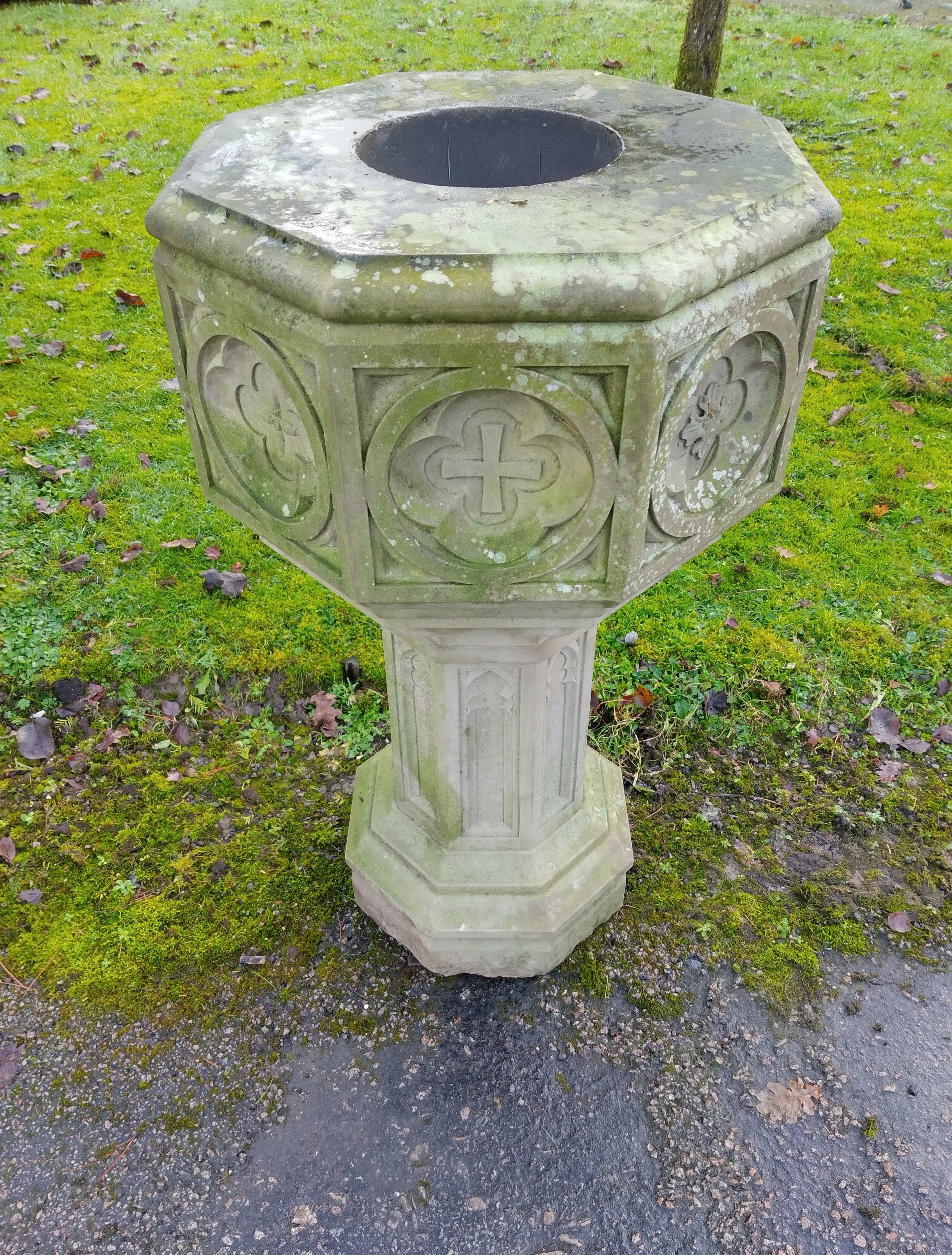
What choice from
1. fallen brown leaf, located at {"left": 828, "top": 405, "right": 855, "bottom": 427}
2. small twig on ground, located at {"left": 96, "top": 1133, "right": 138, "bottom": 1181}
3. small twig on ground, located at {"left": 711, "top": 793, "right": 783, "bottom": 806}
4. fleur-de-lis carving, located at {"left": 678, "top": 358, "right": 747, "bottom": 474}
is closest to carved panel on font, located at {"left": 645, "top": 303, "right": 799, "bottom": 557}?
fleur-de-lis carving, located at {"left": 678, "top": 358, "right": 747, "bottom": 474}

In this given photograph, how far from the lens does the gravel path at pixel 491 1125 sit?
204 cm

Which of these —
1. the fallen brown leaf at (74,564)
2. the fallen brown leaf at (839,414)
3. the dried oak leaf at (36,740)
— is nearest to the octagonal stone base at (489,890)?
the dried oak leaf at (36,740)

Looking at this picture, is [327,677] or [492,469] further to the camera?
[327,677]

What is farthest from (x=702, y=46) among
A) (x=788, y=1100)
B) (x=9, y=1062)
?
(x=9, y=1062)

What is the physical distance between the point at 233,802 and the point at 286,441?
1.65 meters

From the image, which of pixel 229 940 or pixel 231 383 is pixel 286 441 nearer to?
pixel 231 383

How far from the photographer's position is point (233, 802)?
2.99 meters

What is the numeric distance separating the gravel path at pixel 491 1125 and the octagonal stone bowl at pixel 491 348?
810 mm

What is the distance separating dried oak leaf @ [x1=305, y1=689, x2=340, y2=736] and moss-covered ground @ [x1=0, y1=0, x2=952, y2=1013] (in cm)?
5

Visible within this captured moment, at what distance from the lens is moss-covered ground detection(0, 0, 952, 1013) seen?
2666mm

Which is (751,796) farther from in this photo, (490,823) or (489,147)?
(489,147)

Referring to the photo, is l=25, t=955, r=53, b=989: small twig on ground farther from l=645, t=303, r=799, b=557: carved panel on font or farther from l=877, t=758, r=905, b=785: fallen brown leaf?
l=877, t=758, r=905, b=785: fallen brown leaf

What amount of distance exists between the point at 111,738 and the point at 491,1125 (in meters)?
1.85

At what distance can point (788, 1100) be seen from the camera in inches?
88.7
